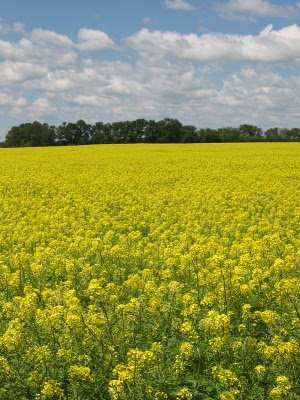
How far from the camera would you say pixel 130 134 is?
9575 cm

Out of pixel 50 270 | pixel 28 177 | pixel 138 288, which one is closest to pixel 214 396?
pixel 138 288

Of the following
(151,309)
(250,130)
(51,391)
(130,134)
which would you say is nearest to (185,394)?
(51,391)

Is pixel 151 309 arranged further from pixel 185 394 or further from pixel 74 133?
pixel 74 133

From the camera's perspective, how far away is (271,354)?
20.4 ft

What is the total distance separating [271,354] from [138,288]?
321 cm

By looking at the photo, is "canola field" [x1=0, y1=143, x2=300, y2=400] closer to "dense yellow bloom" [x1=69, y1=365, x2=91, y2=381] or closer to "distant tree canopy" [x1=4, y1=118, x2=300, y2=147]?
"dense yellow bloom" [x1=69, y1=365, x2=91, y2=381]

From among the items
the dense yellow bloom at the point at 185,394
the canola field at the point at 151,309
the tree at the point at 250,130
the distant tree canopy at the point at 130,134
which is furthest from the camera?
the tree at the point at 250,130

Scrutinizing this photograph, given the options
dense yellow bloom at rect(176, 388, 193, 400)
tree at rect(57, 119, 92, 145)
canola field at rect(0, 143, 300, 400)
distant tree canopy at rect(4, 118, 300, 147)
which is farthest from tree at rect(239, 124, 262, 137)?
dense yellow bloom at rect(176, 388, 193, 400)

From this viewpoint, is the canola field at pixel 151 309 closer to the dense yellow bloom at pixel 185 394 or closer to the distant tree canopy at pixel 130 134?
the dense yellow bloom at pixel 185 394

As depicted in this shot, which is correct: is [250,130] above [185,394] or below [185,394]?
above

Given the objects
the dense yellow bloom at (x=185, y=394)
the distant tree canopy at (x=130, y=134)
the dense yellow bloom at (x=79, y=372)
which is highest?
the distant tree canopy at (x=130, y=134)

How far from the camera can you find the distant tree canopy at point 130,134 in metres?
93.9

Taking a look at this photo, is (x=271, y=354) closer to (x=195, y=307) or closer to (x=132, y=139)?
(x=195, y=307)

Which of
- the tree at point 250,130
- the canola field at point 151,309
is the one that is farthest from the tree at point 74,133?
the canola field at point 151,309
